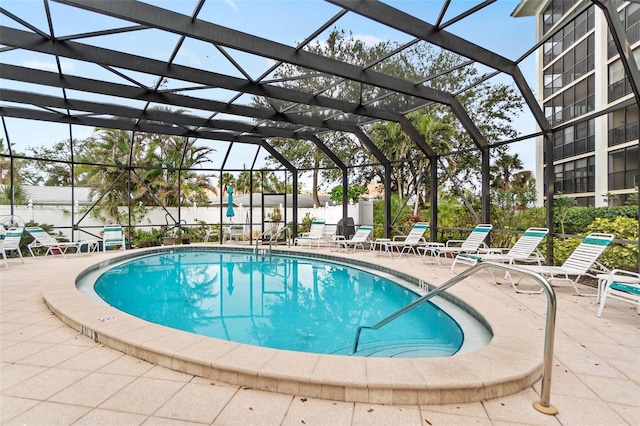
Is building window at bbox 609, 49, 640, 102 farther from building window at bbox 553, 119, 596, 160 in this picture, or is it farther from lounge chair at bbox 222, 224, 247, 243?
lounge chair at bbox 222, 224, 247, 243

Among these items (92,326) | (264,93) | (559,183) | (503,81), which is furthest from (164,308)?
(503,81)

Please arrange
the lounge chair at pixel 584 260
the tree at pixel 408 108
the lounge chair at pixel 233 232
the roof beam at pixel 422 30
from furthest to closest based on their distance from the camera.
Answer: the lounge chair at pixel 233 232 < the tree at pixel 408 108 < the lounge chair at pixel 584 260 < the roof beam at pixel 422 30

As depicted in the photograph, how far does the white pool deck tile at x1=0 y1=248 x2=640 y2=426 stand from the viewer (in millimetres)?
2021

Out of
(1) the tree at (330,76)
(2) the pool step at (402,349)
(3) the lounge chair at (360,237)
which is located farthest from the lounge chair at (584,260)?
(3) the lounge chair at (360,237)

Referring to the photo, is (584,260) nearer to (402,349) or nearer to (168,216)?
(402,349)

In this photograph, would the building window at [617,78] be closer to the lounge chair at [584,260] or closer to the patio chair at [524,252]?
the patio chair at [524,252]

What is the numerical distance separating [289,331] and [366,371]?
212 centimetres

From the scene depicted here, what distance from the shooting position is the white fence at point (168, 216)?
34.5 feet

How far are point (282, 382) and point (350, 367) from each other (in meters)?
0.47

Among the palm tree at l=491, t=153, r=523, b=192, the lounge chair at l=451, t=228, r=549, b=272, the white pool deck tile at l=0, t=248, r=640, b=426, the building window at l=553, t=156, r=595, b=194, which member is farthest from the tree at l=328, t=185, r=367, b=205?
the white pool deck tile at l=0, t=248, r=640, b=426

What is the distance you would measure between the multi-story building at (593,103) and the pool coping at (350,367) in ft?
24.0

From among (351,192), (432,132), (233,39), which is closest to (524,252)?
(233,39)

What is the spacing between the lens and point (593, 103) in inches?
471

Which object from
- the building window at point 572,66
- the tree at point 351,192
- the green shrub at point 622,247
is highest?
the building window at point 572,66
